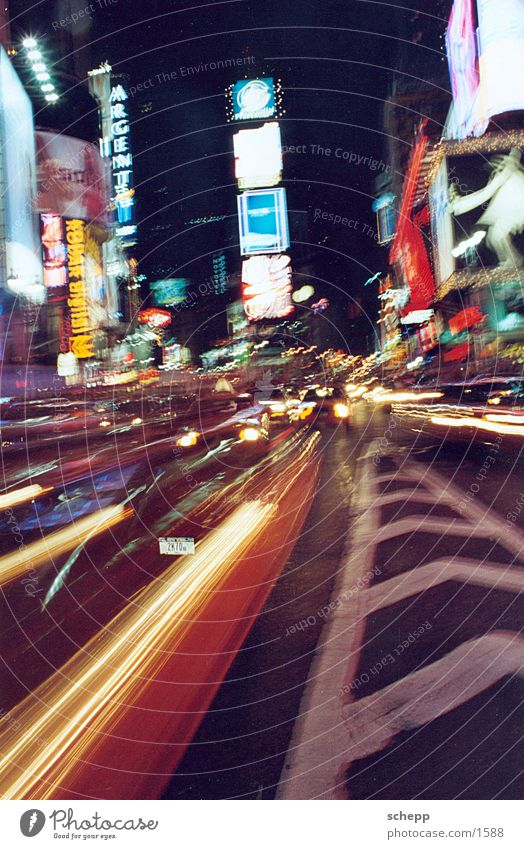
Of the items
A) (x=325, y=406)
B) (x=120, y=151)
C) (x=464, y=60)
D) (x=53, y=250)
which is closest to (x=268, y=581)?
(x=464, y=60)

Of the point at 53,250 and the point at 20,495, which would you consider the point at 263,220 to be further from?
the point at 53,250

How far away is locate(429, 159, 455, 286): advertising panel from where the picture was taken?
2445cm

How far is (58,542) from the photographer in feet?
21.8

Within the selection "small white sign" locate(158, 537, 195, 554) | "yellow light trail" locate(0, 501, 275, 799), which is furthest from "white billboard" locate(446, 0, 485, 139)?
"yellow light trail" locate(0, 501, 275, 799)

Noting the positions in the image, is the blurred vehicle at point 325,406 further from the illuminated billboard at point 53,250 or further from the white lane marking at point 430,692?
the illuminated billboard at point 53,250

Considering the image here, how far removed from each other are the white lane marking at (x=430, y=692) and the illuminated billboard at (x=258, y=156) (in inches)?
202

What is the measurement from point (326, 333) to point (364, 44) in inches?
1429

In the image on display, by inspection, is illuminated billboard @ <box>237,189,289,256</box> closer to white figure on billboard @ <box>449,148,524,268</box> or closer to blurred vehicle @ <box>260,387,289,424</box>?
blurred vehicle @ <box>260,387,289,424</box>

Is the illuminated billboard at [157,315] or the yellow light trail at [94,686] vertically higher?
the illuminated billboard at [157,315]

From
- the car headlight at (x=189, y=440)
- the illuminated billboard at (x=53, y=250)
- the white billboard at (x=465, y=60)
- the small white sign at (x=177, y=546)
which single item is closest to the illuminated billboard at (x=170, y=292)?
the car headlight at (x=189, y=440)

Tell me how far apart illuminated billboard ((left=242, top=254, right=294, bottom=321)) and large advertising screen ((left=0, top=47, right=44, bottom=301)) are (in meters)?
10.9

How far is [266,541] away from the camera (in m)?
6.35

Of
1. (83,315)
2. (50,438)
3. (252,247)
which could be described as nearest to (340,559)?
(252,247)

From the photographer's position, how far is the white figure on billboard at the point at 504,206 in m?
17.3
